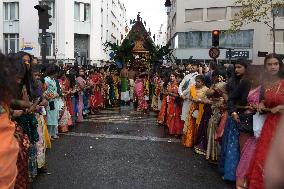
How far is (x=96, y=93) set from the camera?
1827 centimetres

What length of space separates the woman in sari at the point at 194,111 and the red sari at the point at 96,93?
776cm

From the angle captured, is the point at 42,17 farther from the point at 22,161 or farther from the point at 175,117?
the point at 22,161

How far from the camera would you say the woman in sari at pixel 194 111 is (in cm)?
935

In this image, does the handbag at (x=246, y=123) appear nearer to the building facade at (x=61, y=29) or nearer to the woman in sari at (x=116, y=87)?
the woman in sari at (x=116, y=87)

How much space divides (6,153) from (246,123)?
4.26m

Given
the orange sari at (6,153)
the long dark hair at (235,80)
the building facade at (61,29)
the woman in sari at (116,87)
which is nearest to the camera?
the orange sari at (6,153)

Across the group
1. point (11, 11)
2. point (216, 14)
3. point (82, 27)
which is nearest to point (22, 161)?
point (82, 27)

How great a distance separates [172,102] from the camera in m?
12.6

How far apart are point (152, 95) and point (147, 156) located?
11.3 meters

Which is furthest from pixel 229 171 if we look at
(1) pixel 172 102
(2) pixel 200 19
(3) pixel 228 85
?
(2) pixel 200 19

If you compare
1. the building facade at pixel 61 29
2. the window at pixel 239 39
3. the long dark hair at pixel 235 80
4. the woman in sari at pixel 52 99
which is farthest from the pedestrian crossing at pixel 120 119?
the window at pixel 239 39

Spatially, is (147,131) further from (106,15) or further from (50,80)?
(106,15)

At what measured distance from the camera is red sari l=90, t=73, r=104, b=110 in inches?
693

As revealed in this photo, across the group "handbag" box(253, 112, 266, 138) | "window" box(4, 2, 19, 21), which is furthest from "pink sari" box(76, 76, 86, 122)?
"window" box(4, 2, 19, 21)
